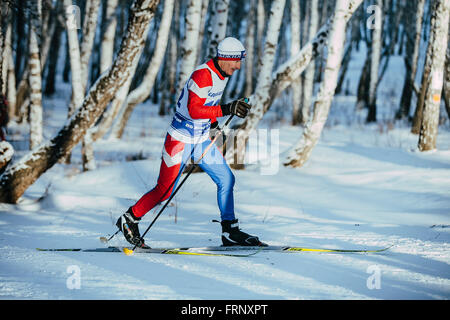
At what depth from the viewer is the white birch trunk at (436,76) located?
8.20 metres

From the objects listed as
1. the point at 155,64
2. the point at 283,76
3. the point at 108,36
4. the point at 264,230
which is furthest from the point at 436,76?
the point at 108,36

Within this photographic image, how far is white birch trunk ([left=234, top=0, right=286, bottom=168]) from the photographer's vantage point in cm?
733

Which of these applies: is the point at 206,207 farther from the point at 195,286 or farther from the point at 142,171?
the point at 195,286

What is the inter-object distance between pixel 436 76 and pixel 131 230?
666 centimetres

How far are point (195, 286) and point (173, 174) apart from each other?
115cm

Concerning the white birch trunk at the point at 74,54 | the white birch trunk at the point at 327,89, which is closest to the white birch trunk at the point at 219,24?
the white birch trunk at the point at 327,89

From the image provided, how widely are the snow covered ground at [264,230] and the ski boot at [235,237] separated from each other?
0.90ft

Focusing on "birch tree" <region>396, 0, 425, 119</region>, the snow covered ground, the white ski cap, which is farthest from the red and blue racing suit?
"birch tree" <region>396, 0, 425, 119</region>

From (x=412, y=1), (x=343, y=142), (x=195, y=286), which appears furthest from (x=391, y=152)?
(x=412, y=1)

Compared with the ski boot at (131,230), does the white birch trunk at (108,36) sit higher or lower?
higher

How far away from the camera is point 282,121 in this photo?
15.1 metres

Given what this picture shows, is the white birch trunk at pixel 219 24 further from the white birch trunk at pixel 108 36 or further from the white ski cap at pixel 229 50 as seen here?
the white ski cap at pixel 229 50

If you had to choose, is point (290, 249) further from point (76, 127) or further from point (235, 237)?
point (76, 127)

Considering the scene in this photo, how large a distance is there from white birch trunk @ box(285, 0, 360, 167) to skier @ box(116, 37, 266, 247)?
3.59 m
